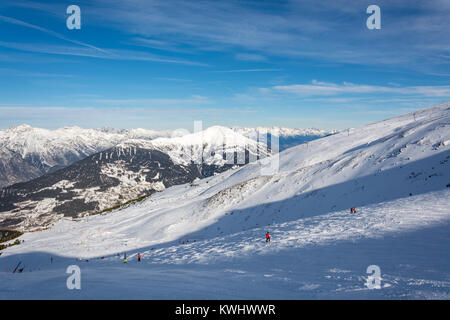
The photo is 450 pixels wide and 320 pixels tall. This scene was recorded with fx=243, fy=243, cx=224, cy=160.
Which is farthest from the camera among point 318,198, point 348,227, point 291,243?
point 318,198

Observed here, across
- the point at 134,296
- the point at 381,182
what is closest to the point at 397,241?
the point at 134,296

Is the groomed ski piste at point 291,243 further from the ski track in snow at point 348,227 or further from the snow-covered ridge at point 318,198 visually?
the snow-covered ridge at point 318,198

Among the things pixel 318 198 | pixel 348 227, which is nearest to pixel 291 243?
pixel 348 227

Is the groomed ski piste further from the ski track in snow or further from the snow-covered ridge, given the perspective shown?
the snow-covered ridge

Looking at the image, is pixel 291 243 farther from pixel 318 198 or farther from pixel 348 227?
pixel 318 198

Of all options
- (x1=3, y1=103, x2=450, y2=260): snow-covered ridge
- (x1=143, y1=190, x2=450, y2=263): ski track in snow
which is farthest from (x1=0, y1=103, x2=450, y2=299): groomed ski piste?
(x1=3, y1=103, x2=450, y2=260): snow-covered ridge

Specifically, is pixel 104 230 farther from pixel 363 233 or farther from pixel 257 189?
pixel 363 233

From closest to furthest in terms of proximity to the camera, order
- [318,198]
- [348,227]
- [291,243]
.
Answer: [291,243] < [348,227] < [318,198]
